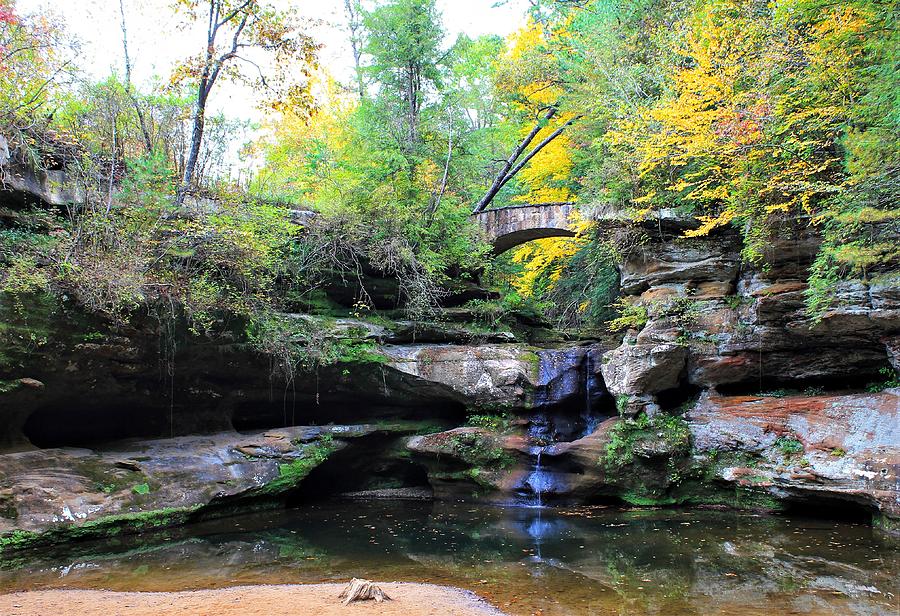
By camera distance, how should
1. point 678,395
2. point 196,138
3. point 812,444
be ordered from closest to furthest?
1. point 812,444
2. point 196,138
3. point 678,395

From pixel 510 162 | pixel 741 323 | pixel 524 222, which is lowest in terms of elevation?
pixel 741 323

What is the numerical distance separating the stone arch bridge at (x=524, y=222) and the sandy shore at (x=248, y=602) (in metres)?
12.8

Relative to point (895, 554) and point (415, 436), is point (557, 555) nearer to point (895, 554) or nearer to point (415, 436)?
point (895, 554)

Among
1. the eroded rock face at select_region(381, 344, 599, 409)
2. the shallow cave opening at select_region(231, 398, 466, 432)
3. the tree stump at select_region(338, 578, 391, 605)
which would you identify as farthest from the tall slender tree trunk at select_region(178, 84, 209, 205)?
the tree stump at select_region(338, 578, 391, 605)

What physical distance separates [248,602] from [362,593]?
3.93 ft

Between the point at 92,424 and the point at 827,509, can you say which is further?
the point at 92,424

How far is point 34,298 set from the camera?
27.9 ft

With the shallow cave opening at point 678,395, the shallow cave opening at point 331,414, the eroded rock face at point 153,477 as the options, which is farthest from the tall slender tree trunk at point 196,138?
the shallow cave opening at point 678,395

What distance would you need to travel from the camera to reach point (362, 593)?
5812mm

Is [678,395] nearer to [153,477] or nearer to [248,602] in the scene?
[248,602]

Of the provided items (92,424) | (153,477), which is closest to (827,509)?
(153,477)

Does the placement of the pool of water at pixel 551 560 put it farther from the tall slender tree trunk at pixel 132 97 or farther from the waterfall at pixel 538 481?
the tall slender tree trunk at pixel 132 97

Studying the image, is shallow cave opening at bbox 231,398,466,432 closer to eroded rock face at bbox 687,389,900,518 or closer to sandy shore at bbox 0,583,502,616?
eroded rock face at bbox 687,389,900,518

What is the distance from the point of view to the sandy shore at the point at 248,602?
18.0 ft
